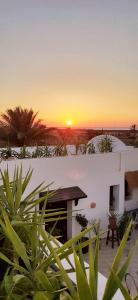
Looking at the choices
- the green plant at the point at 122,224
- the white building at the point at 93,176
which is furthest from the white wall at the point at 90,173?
the green plant at the point at 122,224

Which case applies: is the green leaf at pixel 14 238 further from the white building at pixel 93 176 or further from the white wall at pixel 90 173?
the white wall at pixel 90 173

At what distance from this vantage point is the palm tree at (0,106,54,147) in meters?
22.2

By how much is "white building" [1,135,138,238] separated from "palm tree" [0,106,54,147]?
7.44 m

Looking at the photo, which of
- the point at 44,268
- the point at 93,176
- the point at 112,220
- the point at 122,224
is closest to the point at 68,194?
the point at 93,176

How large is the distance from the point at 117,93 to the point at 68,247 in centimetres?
1739

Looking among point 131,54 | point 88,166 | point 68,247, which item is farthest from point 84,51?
point 68,247

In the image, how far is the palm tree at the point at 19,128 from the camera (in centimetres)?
2219

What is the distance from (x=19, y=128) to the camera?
2253 centimetres

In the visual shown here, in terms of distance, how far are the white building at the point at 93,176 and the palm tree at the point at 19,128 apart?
7437 mm

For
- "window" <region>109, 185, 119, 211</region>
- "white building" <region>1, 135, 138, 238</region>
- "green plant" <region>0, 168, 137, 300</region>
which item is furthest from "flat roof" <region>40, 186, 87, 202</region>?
"green plant" <region>0, 168, 137, 300</region>

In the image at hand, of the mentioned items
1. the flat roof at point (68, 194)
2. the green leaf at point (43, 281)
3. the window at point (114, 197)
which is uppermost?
the green leaf at point (43, 281)

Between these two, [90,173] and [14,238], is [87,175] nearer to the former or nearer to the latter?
[90,173]

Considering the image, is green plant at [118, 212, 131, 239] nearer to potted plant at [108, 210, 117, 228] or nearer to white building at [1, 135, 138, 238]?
potted plant at [108, 210, 117, 228]

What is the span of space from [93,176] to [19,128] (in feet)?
28.9
